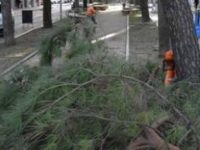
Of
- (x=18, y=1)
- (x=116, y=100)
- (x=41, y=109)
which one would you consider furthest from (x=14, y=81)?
(x=18, y=1)

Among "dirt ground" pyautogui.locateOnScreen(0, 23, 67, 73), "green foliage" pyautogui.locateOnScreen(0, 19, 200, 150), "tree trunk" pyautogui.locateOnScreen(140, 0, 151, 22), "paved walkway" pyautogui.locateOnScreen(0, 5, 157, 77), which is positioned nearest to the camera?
"green foliage" pyautogui.locateOnScreen(0, 19, 200, 150)

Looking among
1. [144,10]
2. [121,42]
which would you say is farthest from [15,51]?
[144,10]

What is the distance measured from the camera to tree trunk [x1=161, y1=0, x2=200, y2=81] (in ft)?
23.2

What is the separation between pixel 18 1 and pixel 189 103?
249ft

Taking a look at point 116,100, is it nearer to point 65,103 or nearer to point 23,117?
point 65,103

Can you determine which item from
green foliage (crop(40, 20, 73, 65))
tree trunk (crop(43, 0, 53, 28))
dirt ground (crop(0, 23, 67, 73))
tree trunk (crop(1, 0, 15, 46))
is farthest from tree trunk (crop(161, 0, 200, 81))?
tree trunk (crop(43, 0, 53, 28))

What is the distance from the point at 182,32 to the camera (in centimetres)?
718

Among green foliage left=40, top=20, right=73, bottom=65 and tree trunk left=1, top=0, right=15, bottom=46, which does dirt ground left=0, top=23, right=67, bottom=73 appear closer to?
tree trunk left=1, top=0, right=15, bottom=46

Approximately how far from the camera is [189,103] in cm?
448

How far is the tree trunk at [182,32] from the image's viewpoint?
707 cm

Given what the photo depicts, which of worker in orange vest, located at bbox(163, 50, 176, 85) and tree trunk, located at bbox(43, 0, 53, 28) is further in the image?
tree trunk, located at bbox(43, 0, 53, 28)

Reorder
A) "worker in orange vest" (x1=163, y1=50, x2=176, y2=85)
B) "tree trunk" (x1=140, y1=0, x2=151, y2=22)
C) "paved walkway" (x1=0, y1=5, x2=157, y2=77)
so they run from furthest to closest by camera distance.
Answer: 1. "tree trunk" (x1=140, y1=0, x2=151, y2=22)
2. "paved walkway" (x1=0, y1=5, x2=157, y2=77)
3. "worker in orange vest" (x1=163, y1=50, x2=176, y2=85)

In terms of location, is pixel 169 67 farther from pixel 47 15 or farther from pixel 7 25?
→ pixel 47 15

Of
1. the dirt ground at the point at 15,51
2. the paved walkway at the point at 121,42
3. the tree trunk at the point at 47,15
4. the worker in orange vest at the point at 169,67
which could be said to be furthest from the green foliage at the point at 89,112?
the tree trunk at the point at 47,15
